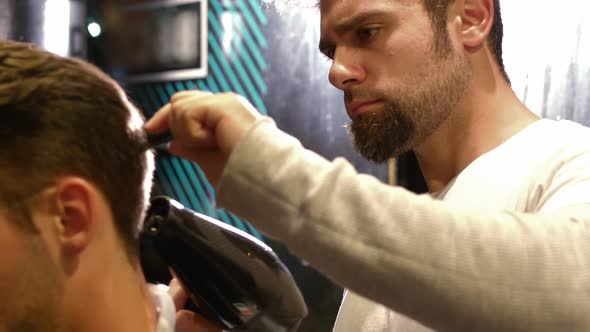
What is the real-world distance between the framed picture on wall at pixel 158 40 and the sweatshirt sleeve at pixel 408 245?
5.68 feet

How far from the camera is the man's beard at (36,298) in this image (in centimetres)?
88

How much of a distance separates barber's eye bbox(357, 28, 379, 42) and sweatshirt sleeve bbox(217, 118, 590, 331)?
0.56 metres

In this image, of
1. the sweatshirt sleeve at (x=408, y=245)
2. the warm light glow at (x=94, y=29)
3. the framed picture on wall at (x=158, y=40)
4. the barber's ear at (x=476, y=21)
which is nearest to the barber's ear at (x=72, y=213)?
the sweatshirt sleeve at (x=408, y=245)

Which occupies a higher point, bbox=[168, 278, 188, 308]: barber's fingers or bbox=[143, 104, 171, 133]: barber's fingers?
bbox=[143, 104, 171, 133]: barber's fingers

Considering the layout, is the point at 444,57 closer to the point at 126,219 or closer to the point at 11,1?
the point at 126,219

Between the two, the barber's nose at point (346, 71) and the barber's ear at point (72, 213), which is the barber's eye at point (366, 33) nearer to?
the barber's nose at point (346, 71)

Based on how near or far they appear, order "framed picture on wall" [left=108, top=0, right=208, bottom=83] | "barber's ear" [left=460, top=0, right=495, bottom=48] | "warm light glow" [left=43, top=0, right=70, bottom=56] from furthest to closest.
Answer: "warm light glow" [left=43, top=0, right=70, bottom=56], "framed picture on wall" [left=108, top=0, right=208, bottom=83], "barber's ear" [left=460, top=0, right=495, bottom=48]

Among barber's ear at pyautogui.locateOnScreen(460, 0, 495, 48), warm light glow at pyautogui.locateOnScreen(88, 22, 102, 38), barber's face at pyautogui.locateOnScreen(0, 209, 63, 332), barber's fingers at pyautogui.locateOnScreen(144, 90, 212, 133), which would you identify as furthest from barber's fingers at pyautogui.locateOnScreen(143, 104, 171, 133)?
warm light glow at pyautogui.locateOnScreen(88, 22, 102, 38)

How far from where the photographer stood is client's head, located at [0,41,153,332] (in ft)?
2.91

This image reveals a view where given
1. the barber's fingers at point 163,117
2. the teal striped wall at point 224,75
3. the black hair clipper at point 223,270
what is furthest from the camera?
the teal striped wall at point 224,75

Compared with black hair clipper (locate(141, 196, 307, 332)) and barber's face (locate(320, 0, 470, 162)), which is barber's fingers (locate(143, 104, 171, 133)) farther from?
barber's face (locate(320, 0, 470, 162))

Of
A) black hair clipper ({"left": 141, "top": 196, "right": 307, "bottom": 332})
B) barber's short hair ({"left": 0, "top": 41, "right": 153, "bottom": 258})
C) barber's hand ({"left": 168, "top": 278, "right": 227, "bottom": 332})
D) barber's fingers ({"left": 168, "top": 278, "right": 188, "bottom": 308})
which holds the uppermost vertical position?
barber's short hair ({"left": 0, "top": 41, "right": 153, "bottom": 258})

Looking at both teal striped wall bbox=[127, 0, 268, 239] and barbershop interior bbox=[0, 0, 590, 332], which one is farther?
teal striped wall bbox=[127, 0, 268, 239]

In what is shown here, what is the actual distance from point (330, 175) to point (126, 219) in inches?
16.1
